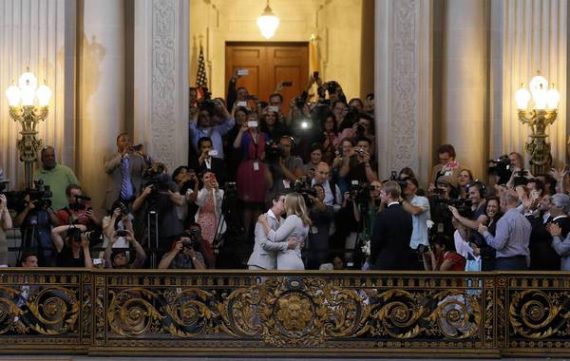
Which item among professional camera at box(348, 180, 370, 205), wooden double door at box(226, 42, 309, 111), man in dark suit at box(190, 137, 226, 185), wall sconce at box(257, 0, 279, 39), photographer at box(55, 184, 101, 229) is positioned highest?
wall sconce at box(257, 0, 279, 39)

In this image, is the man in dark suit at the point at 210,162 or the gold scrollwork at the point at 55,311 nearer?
the gold scrollwork at the point at 55,311

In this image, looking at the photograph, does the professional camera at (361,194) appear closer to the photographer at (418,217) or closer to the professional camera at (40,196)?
the photographer at (418,217)

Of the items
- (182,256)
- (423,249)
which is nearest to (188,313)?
(182,256)

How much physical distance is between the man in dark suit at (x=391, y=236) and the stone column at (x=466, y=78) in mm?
6234

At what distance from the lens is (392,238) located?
2242 centimetres

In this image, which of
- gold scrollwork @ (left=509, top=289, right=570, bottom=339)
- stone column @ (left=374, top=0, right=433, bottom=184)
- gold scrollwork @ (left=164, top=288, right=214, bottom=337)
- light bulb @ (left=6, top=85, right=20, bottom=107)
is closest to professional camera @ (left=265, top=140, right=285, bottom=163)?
stone column @ (left=374, top=0, right=433, bottom=184)

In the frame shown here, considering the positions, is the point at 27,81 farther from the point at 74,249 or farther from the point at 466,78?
the point at 466,78

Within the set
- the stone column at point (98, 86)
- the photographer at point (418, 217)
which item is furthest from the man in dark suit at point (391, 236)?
the stone column at point (98, 86)

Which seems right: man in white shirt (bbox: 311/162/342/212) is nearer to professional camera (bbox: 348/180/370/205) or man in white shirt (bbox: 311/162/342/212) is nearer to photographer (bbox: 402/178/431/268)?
professional camera (bbox: 348/180/370/205)

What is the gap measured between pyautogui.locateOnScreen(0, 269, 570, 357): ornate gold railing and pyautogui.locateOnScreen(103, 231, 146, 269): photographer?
155 cm

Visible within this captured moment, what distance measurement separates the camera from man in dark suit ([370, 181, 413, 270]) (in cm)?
2230

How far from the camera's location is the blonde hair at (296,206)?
22.6 meters

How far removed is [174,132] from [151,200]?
8.69 ft

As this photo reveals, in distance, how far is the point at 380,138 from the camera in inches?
1130
